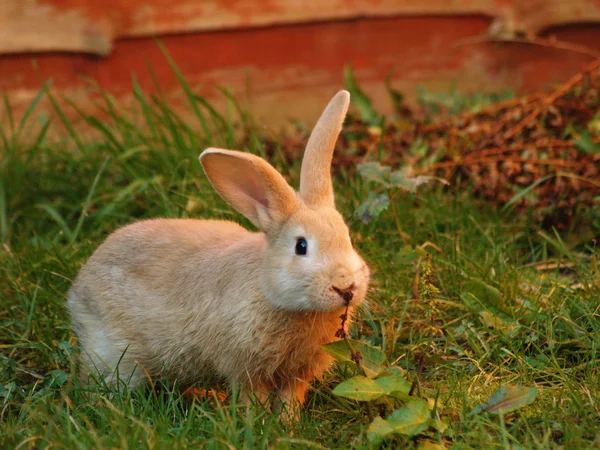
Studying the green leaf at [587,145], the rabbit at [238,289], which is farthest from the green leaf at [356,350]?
the green leaf at [587,145]

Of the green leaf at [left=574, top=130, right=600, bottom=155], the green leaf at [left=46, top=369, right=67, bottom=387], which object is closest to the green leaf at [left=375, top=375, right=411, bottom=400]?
the green leaf at [left=46, top=369, right=67, bottom=387]

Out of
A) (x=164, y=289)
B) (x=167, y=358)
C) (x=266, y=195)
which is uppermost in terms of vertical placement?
(x=266, y=195)

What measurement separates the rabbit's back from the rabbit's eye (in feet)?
0.72

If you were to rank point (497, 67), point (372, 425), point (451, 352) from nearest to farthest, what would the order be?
point (372, 425) → point (451, 352) → point (497, 67)

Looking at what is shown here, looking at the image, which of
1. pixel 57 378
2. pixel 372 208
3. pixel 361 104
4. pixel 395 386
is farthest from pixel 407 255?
pixel 361 104

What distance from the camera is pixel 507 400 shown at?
2748 millimetres

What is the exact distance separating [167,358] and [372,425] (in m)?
0.98

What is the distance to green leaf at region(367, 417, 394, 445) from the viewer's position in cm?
264

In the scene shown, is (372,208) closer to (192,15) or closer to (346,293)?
(346,293)

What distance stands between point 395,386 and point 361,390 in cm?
12

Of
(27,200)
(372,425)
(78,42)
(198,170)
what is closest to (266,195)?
(372,425)

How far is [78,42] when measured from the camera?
586cm

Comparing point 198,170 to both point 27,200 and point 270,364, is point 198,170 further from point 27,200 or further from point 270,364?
point 270,364

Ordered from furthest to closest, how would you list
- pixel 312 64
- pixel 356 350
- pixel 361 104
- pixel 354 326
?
pixel 312 64
pixel 361 104
pixel 354 326
pixel 356 350
